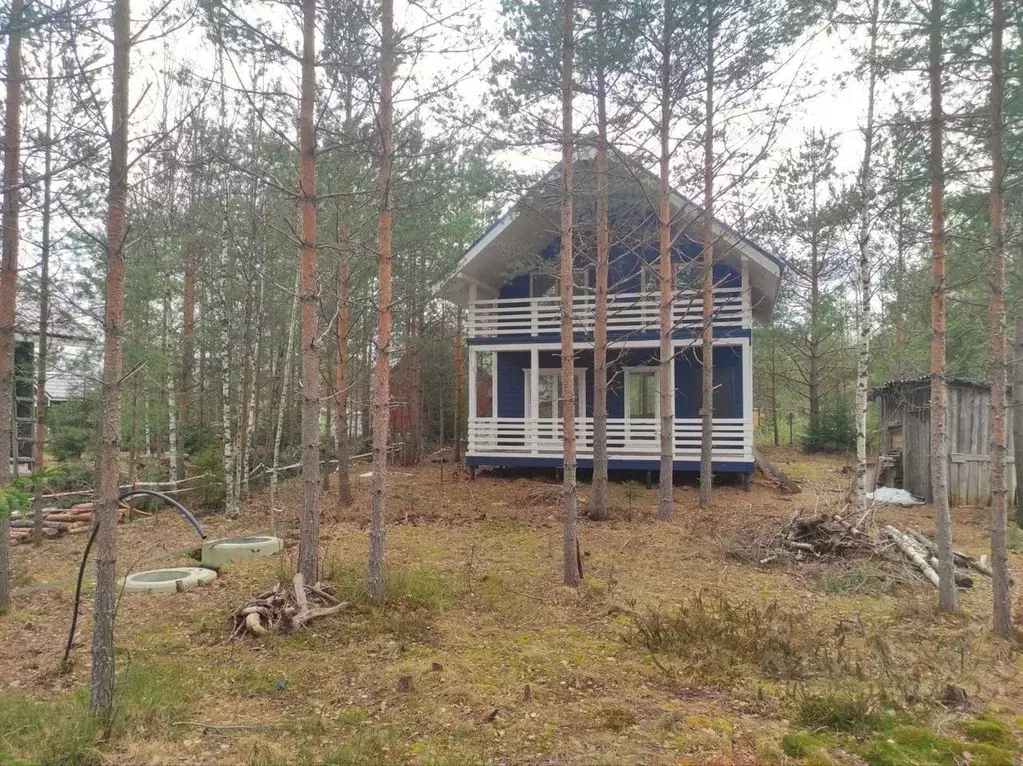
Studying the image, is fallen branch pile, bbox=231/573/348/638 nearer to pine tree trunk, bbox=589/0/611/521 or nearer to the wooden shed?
pine tree trunk, bbox=589/0/611/521

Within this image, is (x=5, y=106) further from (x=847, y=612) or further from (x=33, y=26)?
(x=847, y=612)

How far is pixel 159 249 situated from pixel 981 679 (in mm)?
13756

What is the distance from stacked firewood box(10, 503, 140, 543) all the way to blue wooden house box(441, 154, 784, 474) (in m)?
8.59

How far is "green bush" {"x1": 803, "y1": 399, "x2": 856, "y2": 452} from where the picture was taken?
80.6ft

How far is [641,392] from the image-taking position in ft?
59.3

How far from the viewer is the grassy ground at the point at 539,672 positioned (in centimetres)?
389

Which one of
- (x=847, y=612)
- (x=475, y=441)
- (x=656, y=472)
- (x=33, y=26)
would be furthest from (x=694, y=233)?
(x=33, y=26)

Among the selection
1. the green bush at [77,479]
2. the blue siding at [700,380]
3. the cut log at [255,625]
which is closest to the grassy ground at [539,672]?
the cut log at [255,625]

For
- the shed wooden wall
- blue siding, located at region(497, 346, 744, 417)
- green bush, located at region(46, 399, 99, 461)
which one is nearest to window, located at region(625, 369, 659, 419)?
blue siding, located at region(497, 346, 744, 417)

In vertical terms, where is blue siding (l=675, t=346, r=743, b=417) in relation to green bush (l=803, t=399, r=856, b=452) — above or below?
above

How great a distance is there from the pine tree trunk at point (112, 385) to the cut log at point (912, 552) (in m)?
8.30

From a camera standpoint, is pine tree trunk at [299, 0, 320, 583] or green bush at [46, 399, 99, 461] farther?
green bush at [46, 399, 99, 461]

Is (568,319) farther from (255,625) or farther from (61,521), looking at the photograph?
(61,521)

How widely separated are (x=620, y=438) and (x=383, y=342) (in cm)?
1172
